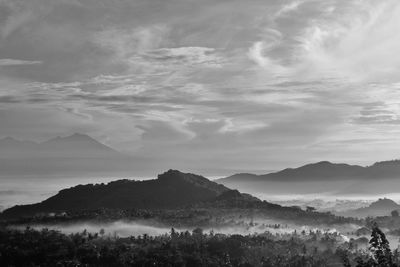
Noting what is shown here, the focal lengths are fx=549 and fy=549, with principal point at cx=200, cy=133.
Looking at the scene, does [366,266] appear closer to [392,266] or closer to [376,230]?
[392,266]

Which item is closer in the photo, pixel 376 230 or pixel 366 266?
pixel 376 230

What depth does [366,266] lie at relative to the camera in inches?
7028

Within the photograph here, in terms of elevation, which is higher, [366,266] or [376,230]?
[376,230]

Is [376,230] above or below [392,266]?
above

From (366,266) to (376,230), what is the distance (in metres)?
22.4

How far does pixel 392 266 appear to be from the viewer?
169375 millimetres

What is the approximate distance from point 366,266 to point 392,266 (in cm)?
1076

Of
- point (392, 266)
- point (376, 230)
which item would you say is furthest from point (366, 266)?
point (376, 230)

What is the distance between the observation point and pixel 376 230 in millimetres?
161750

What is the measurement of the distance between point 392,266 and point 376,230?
16369 millimetres
